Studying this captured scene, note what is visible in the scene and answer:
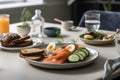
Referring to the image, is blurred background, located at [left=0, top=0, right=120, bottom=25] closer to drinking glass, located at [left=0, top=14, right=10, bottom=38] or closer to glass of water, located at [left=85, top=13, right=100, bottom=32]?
drinking glass, located at [left=0, top=14, right=10, bottom=38]

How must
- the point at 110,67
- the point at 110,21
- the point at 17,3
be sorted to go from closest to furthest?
1. the point at 110,67
2. the point at 110,21
3. the point at 17,3

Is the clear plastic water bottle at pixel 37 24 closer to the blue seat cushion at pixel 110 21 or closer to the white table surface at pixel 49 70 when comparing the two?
the white table surface at pixel 49 70

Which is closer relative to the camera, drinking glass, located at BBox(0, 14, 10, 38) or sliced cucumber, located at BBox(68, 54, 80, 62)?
sliced cucumber, located at BBox(68, 54, 80, 62)

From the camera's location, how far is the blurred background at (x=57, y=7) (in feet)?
10.5

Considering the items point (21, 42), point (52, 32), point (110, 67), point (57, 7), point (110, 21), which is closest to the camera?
point (110, 67)

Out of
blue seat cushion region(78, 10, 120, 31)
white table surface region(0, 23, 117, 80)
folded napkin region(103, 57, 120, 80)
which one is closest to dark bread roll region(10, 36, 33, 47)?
white table surface region(0, 23, 117, 80)

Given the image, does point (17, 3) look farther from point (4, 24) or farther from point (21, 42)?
point (21, 42)

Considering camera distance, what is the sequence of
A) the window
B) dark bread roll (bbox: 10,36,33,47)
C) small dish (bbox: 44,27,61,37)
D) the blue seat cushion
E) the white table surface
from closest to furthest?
the white table surface → dark bread roll (bbox: 10,36,33,47) → small dish (bbox: 44,27,61,37) → the blue seat cushion → the window

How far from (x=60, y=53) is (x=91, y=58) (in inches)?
6.0

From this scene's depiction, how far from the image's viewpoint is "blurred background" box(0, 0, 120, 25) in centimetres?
321

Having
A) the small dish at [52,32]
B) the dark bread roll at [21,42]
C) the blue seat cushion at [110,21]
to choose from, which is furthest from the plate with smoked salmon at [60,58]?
the blue seat cushion at [110,21]

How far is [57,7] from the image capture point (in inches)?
157

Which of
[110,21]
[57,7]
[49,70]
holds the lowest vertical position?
[49,70]

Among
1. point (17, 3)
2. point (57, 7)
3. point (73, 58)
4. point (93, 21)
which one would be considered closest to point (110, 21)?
point (93, 21)
